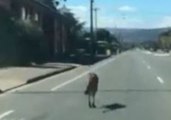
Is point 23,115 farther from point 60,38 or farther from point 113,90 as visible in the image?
point 60,38

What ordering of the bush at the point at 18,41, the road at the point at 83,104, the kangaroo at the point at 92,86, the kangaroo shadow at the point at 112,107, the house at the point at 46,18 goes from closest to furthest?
the road at the point at 83,104 < the kangaroo shadow at the point at 112,107 < the kangaroo at the point at 92,86 < the bush at the point at 18,41 < the house at the point at 46,18

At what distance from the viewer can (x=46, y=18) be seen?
252ft

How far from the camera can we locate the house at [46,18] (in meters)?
55.6

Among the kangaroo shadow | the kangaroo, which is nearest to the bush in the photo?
the kangaroo

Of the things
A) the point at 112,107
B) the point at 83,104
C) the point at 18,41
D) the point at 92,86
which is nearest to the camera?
the point at 112,107

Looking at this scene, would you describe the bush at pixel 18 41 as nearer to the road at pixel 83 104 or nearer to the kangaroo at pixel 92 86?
the road at pixel 83 104

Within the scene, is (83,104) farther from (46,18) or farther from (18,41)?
(46,18)

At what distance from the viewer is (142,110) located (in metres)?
15.6

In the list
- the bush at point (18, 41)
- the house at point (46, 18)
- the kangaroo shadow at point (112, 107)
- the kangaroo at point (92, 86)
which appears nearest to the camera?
the kangaroo shadow at point (112, 107)

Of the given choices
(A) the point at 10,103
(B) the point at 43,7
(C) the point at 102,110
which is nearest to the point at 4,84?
(A) the point at 10,103

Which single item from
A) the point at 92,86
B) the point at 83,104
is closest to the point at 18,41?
the point at 83,104

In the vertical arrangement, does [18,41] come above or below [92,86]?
above

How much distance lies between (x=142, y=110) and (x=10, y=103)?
4.51m

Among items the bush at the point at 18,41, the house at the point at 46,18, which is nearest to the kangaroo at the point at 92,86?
the bush at the point at 18,41
